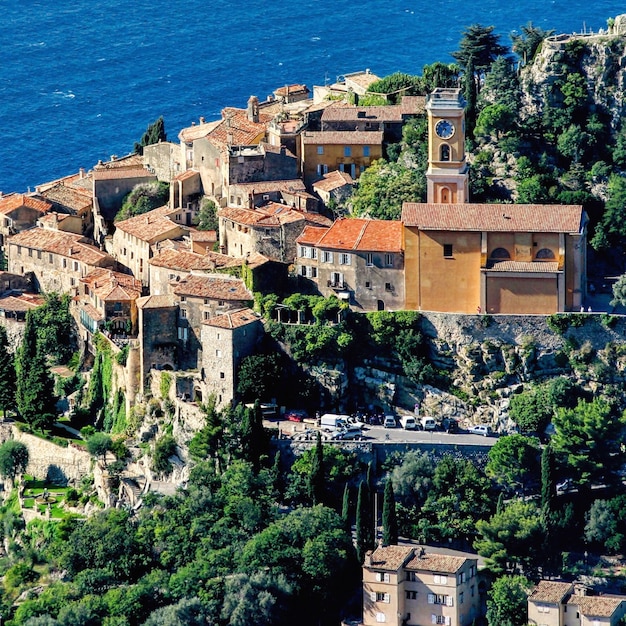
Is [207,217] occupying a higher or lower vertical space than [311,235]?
higher

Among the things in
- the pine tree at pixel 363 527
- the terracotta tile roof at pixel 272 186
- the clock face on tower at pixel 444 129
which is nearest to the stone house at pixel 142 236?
the terracotta tile roof at pixel 272 186

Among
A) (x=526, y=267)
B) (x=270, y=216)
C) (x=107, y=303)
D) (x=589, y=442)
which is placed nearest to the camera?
(x=589, y=442)

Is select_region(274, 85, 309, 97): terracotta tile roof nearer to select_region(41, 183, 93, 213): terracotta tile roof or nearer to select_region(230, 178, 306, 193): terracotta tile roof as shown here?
select_region(41, 183, 93, 213): terracotta tile roof

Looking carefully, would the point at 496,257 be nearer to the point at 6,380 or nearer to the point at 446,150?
the point at 446,150

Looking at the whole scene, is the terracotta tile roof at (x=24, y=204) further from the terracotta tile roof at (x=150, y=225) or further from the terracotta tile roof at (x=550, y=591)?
the terracotta tile roof at (x=550, y=591)

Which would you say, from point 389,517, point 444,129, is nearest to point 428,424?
point 389,517

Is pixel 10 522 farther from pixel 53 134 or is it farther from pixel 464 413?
pixel 53 134
